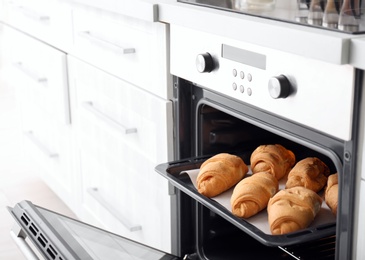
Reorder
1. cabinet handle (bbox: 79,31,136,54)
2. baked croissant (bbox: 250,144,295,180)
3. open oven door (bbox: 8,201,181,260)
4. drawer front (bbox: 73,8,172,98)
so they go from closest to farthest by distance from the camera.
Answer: open oven door (bbox: 8,201,181,260) → baked croissant (bbox: 250,144,295,180) → drawer front (bbox: 73,8,172,98) → cabinet handle (bbox: 79,31,136,54)

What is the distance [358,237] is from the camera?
3.27 feet

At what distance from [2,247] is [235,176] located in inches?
48.7

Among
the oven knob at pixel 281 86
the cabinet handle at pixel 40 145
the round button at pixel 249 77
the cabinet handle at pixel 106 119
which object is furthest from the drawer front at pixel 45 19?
the oven knob at pixel 281 86

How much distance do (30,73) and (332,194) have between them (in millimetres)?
1558

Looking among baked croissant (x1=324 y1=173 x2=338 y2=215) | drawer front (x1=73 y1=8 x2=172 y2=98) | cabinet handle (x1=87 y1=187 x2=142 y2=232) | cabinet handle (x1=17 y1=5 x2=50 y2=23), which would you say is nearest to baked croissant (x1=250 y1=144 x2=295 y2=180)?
baked croissant (x1=324 y1=173 x2=338 y2=215)

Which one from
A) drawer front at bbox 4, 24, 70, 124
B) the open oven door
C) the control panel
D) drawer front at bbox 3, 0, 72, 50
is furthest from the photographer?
drawer front at bbox 4, 24, 70, 124

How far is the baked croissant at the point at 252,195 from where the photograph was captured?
116 cm

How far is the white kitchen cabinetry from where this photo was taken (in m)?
2.16

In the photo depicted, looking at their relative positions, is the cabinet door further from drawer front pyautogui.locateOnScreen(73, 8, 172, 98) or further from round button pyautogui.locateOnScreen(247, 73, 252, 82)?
round button pyautogui.locateOnScreen(247, 73, 252, 82)

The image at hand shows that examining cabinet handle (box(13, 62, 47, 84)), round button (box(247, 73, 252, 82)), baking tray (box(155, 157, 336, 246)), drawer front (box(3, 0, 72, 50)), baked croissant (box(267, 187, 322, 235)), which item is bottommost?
cabinet handle (box(13, 62, 47, 84))

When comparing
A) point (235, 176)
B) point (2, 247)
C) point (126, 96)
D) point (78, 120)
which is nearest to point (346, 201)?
point (235, 176)

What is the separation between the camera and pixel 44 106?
237 cm

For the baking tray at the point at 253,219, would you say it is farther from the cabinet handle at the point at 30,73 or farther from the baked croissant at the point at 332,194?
the cabinet handle at the point at 30,73

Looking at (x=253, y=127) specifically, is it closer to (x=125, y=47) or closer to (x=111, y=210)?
(x=125, y=47)
